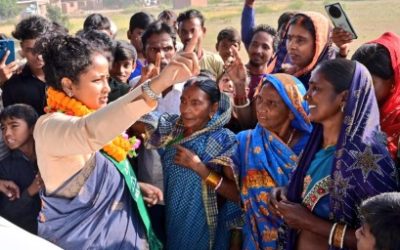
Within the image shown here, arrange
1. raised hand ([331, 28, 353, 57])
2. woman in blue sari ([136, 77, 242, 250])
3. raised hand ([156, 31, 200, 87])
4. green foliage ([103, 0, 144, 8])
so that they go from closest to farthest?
raised hand ([156, 31, 200, 87]) < woman in blue sari ([136, 77, 242, 250]) < raised hand ([331, 28, 353, 57]) < green foliage ([103, 0, 144, 8])

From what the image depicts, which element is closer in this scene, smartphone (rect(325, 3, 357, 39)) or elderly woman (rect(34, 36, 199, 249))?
elderly woman (rect(34, 36, 199, 249))

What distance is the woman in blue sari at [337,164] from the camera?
6.99 feet

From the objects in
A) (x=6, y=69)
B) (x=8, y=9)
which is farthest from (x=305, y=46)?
(x=8, y=9)

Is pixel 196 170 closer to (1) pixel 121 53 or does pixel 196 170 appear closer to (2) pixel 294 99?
(2) pixel 294 99

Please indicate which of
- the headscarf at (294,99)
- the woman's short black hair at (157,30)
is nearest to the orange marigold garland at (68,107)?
the headscarf at (294,99)

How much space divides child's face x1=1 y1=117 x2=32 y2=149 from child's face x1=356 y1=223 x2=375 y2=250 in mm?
2279

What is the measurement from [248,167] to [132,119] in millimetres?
1028

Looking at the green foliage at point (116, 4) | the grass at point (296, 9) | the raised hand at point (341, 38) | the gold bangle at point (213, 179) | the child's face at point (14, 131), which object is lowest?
the grass at point (296, 9)

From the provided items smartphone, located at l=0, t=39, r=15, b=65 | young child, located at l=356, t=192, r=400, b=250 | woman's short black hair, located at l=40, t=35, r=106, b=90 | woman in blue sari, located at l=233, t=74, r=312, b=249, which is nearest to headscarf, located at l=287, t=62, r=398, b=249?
young child, located at l=356, t=192, r=400, b=250

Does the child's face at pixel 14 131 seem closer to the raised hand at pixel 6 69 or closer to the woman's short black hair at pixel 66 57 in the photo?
the raised hand at pixel 6 69

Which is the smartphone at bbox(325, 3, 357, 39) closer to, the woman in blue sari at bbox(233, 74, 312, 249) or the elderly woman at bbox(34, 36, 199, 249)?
the woman in blue sari at bbox(233, 74, 312, 249)

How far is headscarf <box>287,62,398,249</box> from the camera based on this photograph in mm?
2125

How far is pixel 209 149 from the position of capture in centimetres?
291

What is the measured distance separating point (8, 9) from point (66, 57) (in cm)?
2347
